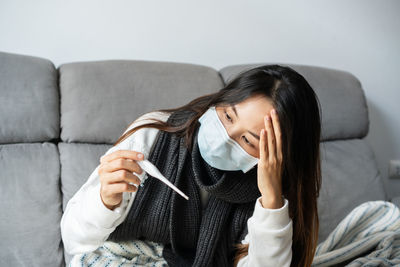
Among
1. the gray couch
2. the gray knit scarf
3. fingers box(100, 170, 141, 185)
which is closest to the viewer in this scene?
fingers box(100, 170, 141, 185)

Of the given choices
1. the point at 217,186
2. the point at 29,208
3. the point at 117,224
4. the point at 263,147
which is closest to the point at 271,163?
the point at 263,147

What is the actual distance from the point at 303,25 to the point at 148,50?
75 cm

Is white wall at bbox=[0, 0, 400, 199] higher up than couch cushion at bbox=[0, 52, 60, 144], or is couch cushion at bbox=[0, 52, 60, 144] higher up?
white wall at bbox=[0, 0, 400, 199]

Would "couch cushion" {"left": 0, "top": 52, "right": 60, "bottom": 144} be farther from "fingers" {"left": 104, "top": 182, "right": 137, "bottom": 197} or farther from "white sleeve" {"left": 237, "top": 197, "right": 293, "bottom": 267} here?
"white sleeve" {"left": 237, "top": 197, "right": 293, "bottom": 267}

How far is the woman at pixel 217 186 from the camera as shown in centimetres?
86

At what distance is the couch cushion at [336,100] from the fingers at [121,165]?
806 mm

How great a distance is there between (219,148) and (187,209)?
0.23m

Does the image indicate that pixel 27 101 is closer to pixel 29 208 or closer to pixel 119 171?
pixel 29 208

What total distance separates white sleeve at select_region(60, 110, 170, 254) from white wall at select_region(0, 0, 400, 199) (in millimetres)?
Result: 614

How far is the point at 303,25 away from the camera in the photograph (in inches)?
70.1

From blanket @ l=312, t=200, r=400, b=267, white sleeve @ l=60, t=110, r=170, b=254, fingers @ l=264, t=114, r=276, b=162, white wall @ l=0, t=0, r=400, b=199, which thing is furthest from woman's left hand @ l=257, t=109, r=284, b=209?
white wall @ l=0, t=0, r=400, b=199

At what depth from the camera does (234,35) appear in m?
1.66

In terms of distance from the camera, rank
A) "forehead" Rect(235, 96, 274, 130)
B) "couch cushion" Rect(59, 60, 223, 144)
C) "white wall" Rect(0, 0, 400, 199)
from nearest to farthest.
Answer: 1. "forehead" Rect(235, 96, 274, 130)
2. "couch cushion" Rect(59, 60, 223, 144)
3. "white wall" Rect(0, 0, 400, 199)

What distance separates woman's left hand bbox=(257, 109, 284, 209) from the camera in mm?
837
